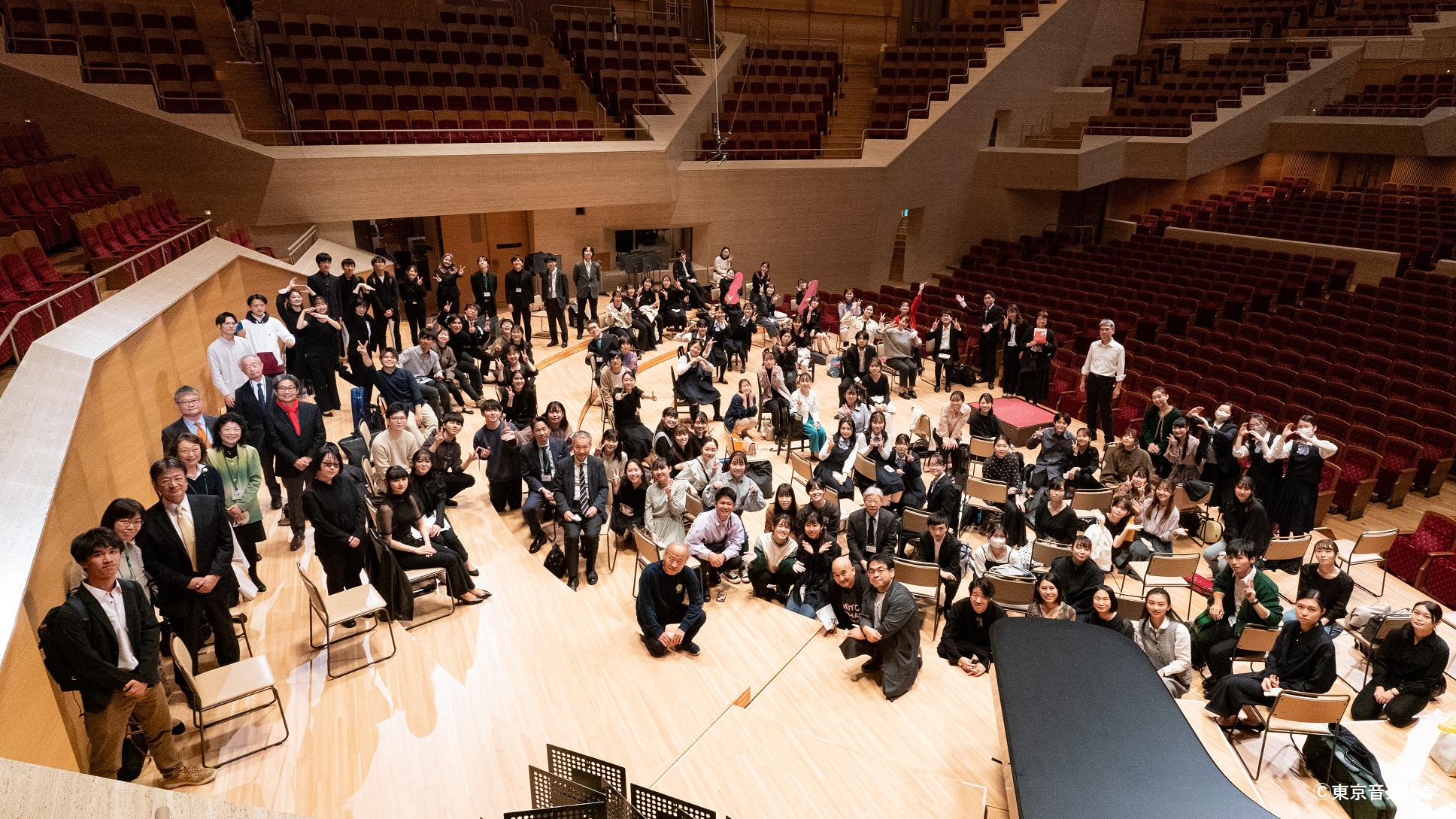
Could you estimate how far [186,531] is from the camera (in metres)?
4.30

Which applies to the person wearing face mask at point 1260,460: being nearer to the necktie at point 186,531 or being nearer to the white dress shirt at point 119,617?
the necktie at point 186,531

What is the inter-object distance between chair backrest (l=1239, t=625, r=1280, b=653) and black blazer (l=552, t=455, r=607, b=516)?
448cm

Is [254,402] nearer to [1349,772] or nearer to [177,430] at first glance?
[177,430]

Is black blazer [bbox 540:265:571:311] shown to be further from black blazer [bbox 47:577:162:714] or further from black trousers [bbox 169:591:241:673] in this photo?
black blazer [bbox 47:577:162:714]

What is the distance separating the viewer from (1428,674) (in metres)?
4.88

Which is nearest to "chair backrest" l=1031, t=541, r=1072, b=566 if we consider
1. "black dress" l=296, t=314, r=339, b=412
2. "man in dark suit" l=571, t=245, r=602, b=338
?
"black dress" l=296, t=314, r=339, b=412

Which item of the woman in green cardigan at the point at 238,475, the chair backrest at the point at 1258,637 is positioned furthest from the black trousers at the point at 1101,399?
the woman in green cardigan at the point at 238,475

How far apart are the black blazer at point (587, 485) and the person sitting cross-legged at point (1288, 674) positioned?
4.34 m

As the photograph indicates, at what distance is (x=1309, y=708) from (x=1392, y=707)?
3.31 ft

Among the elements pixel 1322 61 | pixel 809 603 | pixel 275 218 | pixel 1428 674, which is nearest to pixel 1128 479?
pixel 1428 674

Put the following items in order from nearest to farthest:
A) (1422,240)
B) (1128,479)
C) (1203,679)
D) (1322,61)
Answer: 1. (1203,679)
2. (1128,479)
3. (1422,240)
4. (1322,61)

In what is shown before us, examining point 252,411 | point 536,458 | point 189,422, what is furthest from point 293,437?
point 536,458

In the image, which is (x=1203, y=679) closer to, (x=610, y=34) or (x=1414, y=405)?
(x=1414, y=405)

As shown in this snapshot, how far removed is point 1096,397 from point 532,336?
7667 millimetres
